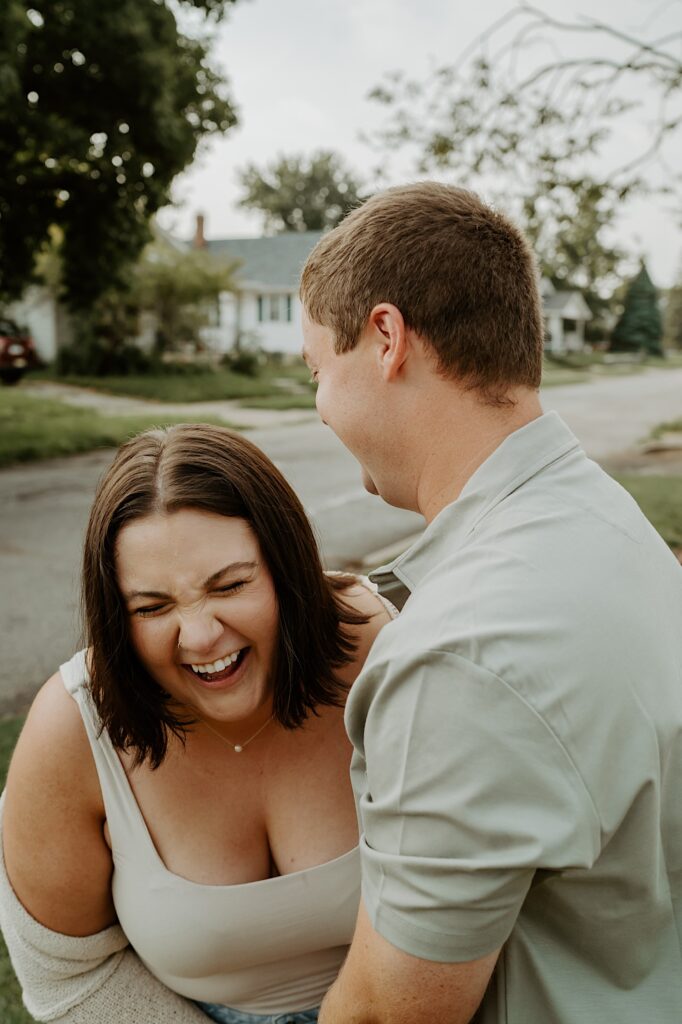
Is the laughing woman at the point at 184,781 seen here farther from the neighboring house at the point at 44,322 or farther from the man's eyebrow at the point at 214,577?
the neighboring house at the point at 44,322

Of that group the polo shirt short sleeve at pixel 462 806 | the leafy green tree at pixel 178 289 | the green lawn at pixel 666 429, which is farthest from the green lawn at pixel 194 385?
the polo shirt short sleeve at pixel 462 806

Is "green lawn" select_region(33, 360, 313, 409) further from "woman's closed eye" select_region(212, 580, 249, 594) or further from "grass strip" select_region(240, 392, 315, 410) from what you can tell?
"woman's closed eye" select_region(212, 580, 249, 594)

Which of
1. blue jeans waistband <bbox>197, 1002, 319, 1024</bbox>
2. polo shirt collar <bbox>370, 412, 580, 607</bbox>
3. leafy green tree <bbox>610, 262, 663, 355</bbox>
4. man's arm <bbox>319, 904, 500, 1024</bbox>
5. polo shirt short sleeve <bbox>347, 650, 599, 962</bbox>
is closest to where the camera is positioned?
polo shirt short sleeve <bbox>347, 650, 599, 962</bbox>

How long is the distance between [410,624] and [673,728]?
1.34 feet

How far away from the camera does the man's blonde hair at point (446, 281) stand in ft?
5.44

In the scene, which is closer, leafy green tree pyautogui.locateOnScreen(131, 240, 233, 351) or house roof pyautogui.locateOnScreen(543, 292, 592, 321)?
leafy green tree pyautogui.locateOnScreen(131, 240, 233, 351)

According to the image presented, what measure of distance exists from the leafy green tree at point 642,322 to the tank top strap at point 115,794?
256 feet

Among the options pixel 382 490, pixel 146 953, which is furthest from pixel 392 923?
pixel 146 953

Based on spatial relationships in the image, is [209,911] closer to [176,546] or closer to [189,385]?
[176,546]

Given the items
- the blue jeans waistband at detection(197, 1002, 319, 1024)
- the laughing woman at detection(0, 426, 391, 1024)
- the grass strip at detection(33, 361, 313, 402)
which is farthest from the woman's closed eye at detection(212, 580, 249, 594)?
the grass strip at detection(33, 361, 313, 402)

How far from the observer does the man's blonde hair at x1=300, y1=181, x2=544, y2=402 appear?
166 centimetres

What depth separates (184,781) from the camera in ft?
7.00

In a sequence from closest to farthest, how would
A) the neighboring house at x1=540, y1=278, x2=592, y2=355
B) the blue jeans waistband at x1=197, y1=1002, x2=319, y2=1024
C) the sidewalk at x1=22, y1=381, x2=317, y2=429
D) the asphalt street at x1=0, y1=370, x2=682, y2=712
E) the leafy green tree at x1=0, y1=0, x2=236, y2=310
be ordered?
the blue jeans waistband at x1=197, y1=1002, x2=319, y2=1024, the asphalt street at x1=0, y1=370, x2=682, y2=712, the leafy green tree at x1=0, y1=0, x2=236, y2=310, the sidewalk at x1=22, y1=381, x2=317, y2=429, the neighboring house at x1=540, y1=278, x2=592, y2=355

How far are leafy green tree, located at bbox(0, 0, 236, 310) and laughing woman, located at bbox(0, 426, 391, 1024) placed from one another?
11.7 meters
